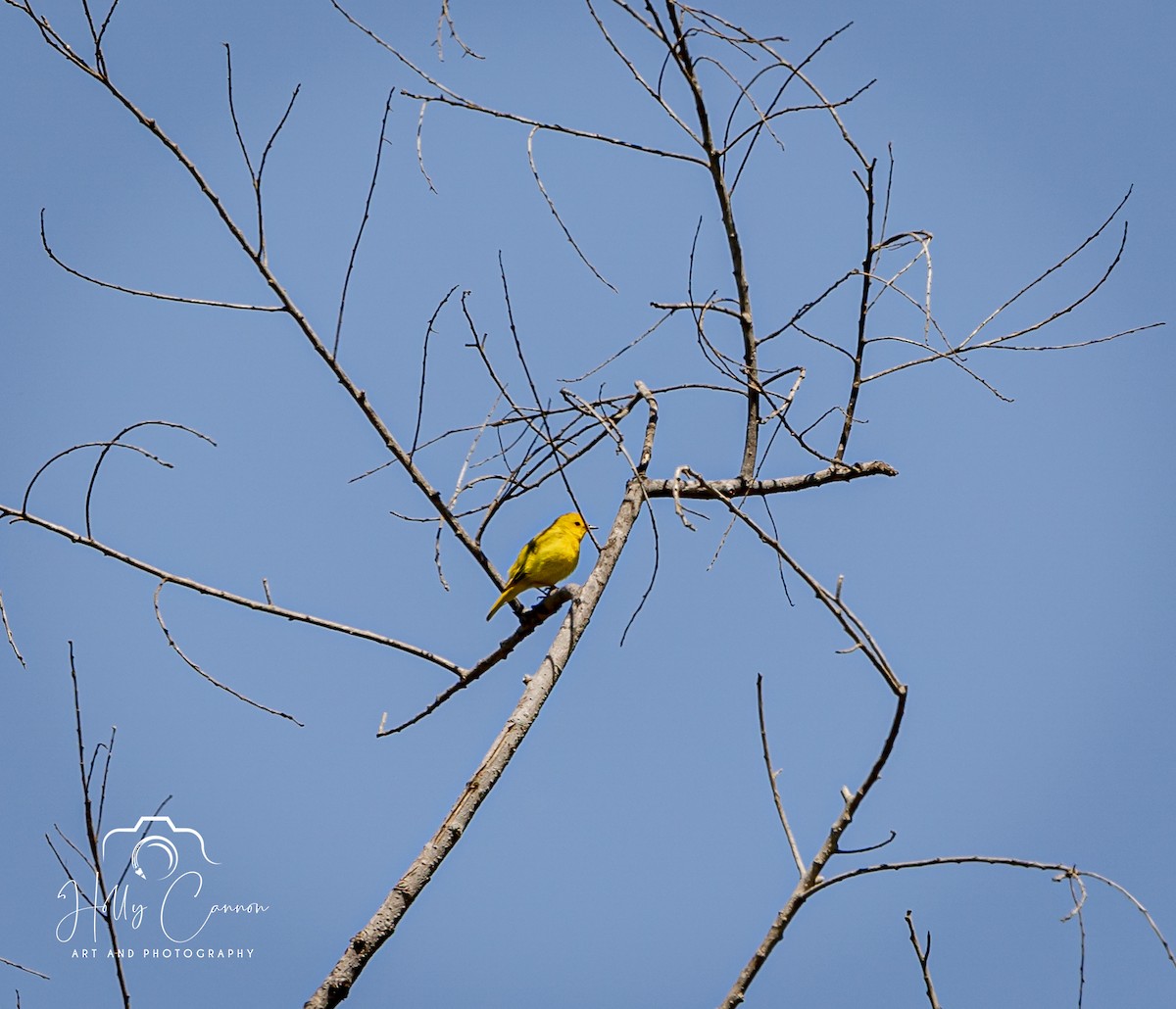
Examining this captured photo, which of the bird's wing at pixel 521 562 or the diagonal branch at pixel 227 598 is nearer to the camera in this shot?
the diagonal branch at pixel 227 598

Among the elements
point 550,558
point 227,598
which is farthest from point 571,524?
point 227,598

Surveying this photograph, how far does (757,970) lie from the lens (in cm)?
290

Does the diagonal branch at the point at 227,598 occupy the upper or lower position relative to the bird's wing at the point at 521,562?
lower

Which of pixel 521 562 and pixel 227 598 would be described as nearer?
pixel 227 598

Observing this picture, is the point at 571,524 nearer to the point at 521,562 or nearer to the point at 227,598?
the point at 521,562

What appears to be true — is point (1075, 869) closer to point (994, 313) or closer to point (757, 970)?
point (757, 970)

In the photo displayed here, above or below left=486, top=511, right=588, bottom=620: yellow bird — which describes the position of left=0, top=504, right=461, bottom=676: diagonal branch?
below

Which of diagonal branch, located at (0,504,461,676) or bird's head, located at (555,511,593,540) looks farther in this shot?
bird's head, located at (555,511,593,540)

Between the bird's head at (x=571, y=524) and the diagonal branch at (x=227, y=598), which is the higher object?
the bird's head at (x=571, y=524)

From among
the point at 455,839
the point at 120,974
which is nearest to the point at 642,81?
the point at 455,839

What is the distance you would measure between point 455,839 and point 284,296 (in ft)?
5.51

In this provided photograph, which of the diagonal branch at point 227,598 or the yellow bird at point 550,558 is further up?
the yellow bird at point 550,558

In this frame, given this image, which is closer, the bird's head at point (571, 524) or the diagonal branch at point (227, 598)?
the diagonal branch at point (227, 598)

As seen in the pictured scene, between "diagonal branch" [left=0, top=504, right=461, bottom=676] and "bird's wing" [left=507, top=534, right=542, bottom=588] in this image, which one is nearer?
"diagonal branch" [left=0, top=504, right=461, bottom=676]
